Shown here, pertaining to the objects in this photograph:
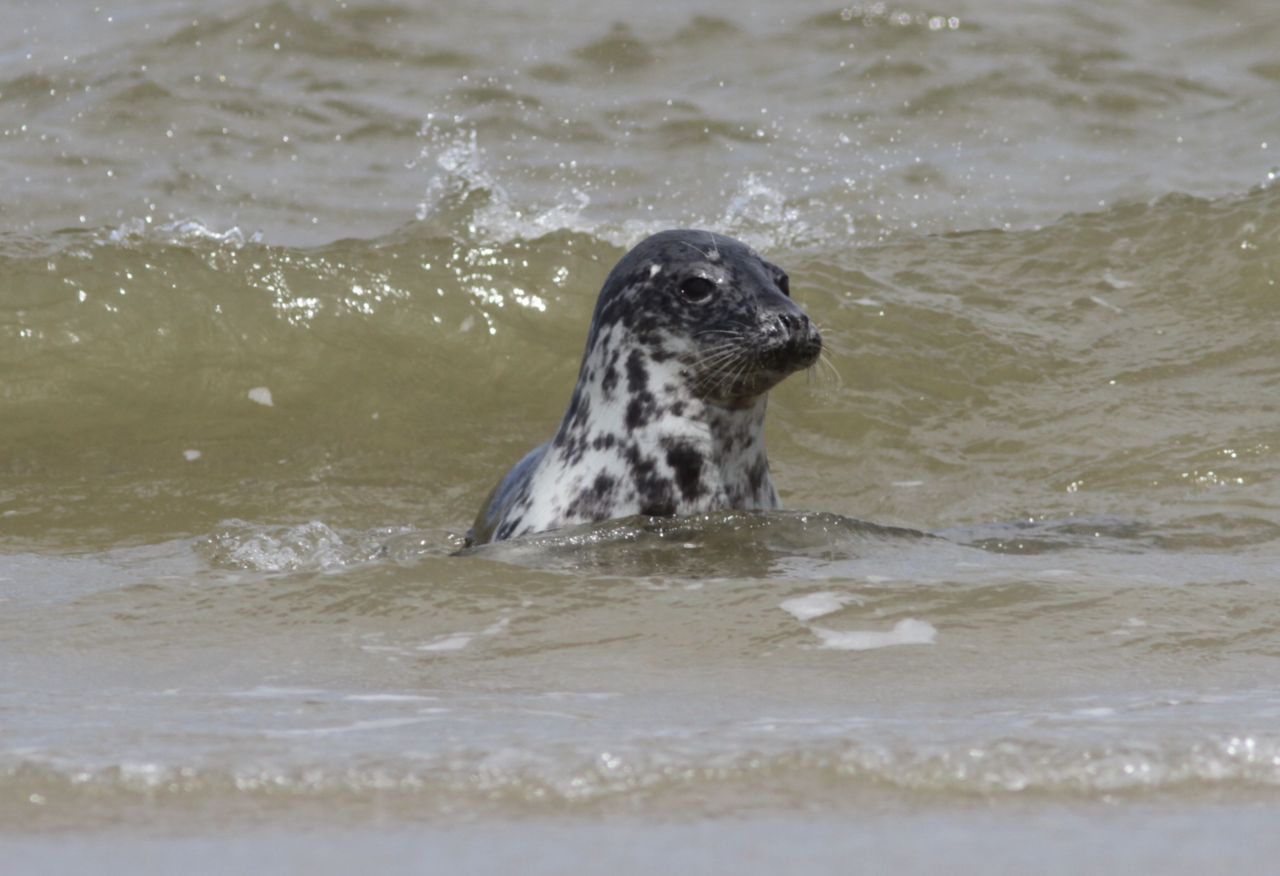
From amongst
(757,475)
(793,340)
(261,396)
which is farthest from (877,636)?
(261,396)

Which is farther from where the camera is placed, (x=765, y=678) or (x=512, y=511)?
(x=512, y=511)

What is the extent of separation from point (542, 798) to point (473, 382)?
5933 mm

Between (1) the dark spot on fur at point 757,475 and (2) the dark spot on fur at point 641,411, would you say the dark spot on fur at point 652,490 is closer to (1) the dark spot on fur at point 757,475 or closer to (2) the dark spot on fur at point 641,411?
(2) the dark spot on fur at point 641,411

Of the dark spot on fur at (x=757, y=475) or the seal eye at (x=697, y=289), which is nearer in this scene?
the seal eye at (x=697, y=289)

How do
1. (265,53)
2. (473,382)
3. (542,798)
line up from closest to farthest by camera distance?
(542,798) → (473,382) → (265,53)

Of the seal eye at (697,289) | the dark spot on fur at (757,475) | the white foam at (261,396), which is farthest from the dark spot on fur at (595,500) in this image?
the white foam at (261,396)

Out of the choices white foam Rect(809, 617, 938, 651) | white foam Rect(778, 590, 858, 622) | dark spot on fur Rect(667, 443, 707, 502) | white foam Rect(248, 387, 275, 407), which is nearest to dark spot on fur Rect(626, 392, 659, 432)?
dark spot on fur Rect(667, 443, 707, 502)

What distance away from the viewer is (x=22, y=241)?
1008 centimetres

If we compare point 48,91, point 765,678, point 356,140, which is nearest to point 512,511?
point 765,678

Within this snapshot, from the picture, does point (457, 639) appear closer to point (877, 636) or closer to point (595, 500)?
point (877, 636)

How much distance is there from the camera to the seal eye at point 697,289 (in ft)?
19.1

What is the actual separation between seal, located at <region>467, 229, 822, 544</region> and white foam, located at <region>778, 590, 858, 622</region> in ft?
3.43

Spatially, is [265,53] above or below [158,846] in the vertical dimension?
above

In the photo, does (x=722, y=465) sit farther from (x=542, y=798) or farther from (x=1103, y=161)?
(x=1103, y=161)
